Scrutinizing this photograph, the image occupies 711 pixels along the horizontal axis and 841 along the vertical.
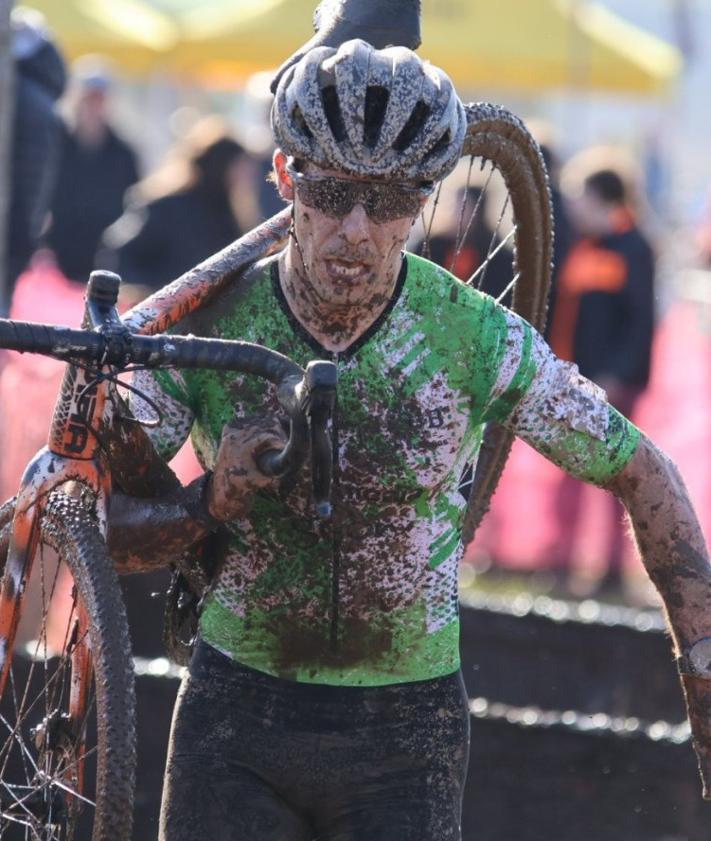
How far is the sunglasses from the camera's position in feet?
11.8

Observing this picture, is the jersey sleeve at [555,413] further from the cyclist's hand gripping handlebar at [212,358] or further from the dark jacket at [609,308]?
the dark jacket at [609,308]

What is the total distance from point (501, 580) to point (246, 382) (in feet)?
24.5

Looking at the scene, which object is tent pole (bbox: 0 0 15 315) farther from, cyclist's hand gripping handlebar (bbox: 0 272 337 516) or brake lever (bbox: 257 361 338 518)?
brake lever (bbox: 257 361 338 518)

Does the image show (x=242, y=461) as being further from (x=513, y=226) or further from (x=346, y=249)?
(x=513, y=226)

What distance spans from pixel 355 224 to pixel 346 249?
0.05 meters

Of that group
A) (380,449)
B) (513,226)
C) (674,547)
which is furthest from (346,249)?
(513,226)

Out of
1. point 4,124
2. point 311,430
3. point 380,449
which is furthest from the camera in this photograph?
point 4,124

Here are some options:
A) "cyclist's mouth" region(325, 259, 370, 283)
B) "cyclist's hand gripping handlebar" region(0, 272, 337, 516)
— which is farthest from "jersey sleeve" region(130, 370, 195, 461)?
"cyclist's mouth" region(325, 259, 370, 283)

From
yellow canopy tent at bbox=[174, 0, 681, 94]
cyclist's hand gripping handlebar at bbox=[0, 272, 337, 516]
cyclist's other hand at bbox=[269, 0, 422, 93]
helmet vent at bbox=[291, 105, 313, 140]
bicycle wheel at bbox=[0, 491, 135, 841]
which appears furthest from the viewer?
yellow canopy tent at bbox=[174, 0, 681, 94]

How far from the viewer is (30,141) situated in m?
8.91

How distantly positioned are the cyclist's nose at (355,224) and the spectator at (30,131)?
5.46 meters

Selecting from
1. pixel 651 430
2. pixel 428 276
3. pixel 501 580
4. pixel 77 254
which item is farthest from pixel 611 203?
pixel 428 276

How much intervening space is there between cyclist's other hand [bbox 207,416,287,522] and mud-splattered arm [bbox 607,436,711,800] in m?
0.76

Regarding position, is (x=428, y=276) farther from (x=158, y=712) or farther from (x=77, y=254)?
(x=77, y=254)
